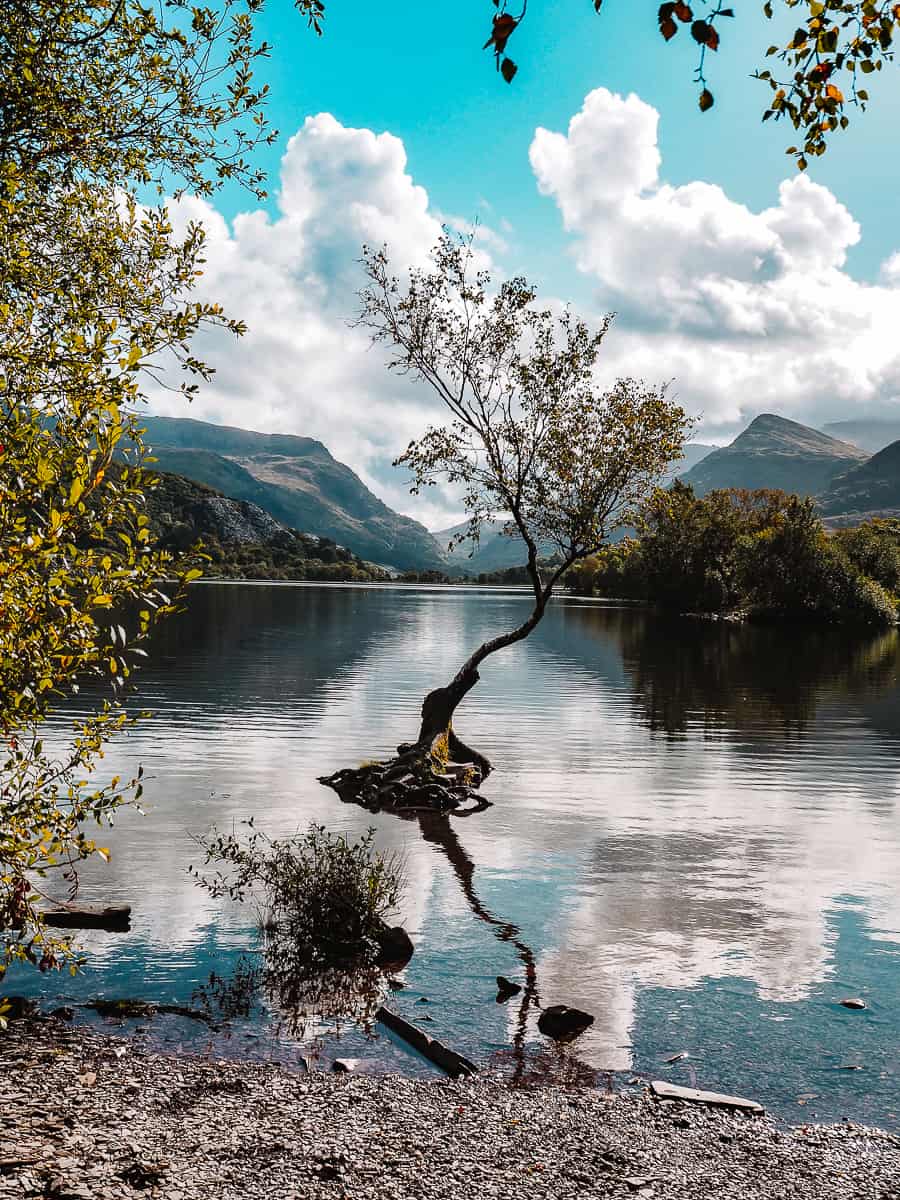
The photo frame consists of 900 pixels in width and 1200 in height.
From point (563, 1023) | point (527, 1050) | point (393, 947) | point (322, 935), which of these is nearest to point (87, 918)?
point (322, 935)

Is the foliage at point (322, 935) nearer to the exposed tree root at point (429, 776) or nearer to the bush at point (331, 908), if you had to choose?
the bush at point (331, 908)

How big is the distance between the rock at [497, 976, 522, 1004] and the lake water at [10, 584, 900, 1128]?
0.74ft

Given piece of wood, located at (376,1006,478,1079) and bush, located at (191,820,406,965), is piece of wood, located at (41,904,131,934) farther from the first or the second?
piece of wood, located at (376,1006,478,1079)

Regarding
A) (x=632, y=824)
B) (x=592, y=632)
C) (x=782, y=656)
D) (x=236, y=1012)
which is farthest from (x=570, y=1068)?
(x=592, y=632)

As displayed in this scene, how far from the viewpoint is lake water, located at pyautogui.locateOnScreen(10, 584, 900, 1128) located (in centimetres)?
1444

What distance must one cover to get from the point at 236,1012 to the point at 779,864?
54.6 ft

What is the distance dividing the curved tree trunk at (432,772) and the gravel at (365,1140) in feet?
61.4

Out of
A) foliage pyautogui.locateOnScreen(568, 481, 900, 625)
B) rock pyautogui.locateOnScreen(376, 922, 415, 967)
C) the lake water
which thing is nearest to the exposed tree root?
the lake water

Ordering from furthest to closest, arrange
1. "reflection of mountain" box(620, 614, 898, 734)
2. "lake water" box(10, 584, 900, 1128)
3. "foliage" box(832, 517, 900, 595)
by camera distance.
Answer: "foliage" box(832, 517, 900, 595), "reflection of mountain" box(620, 614, 898, 734), "lake water" box(10, 584, 900, 1128)

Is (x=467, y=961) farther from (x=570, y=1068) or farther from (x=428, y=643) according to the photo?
(x=428, y=643)

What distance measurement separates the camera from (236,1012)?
1478cm

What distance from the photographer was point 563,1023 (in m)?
14.7

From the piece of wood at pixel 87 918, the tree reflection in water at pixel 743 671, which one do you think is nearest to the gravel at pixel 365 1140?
the piece of wood at pixel 87 918

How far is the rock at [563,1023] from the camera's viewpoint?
14.5 metres
